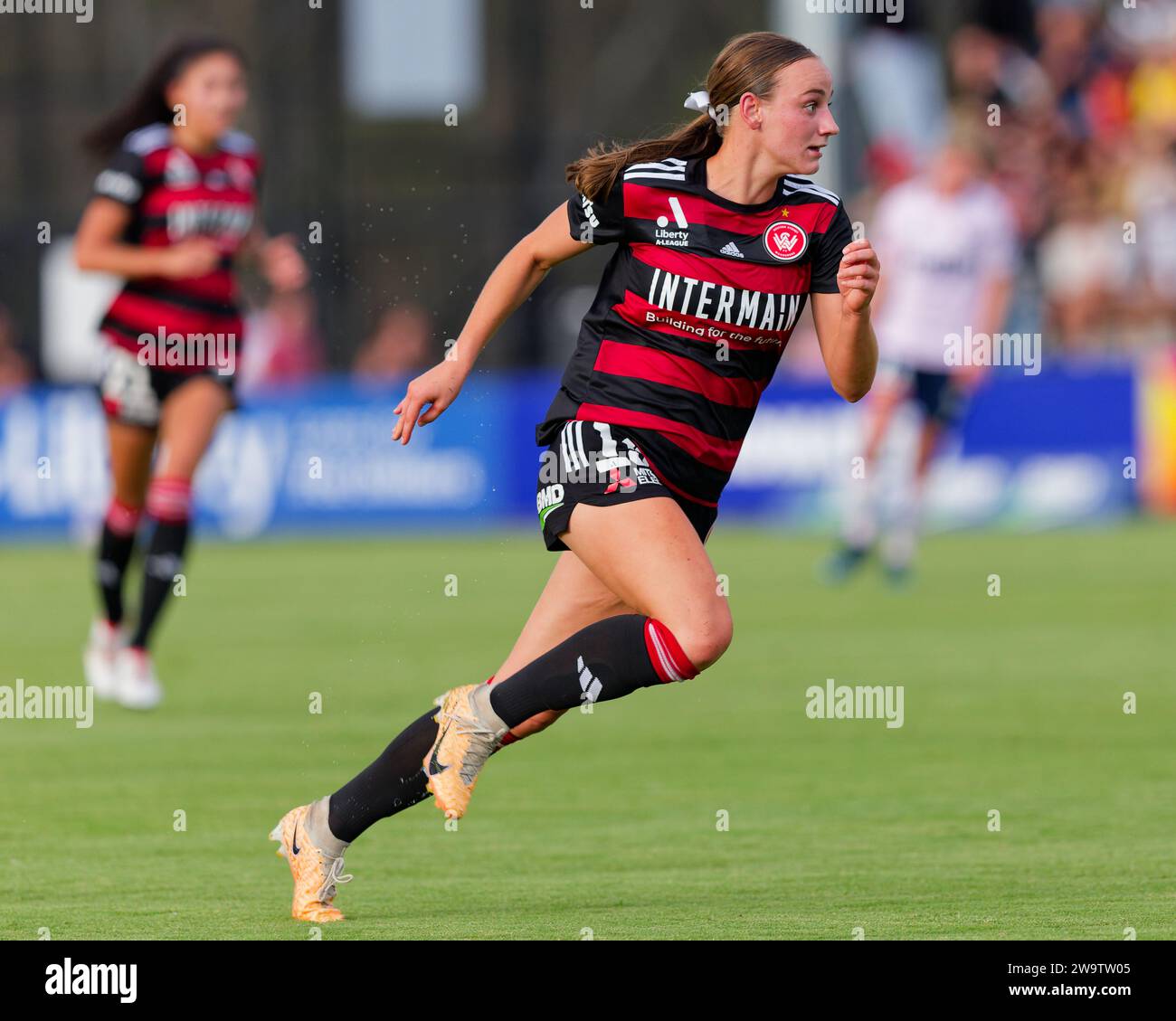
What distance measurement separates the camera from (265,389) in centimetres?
1950

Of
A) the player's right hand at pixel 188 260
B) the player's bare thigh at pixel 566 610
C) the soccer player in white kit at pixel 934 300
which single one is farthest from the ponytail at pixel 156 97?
the soccer player in white kit at pixel 934 300

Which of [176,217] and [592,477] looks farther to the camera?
[176,217]

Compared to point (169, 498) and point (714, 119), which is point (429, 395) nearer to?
point (714, 119)

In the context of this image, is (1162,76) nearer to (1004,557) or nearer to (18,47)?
(1004,557)

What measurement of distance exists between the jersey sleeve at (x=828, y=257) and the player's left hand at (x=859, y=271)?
35cm

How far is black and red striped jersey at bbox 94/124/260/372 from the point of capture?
9.87 metres

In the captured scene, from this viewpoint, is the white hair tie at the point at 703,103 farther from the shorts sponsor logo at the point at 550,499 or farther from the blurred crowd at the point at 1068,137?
the blurred crowd at the point at 1068,137

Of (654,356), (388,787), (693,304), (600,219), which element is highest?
(600,219)

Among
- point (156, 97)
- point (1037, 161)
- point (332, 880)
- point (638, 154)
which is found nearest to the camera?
point (332, 880)

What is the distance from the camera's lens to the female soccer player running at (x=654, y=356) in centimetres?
565

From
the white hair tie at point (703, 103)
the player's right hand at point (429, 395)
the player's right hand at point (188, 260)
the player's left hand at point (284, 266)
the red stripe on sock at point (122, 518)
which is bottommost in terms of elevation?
the player's right hand at point (429, 395)

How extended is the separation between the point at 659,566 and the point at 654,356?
0.60 meters

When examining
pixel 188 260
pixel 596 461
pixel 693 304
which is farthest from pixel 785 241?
pixel 188 260

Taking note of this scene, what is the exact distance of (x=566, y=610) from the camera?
589cm
